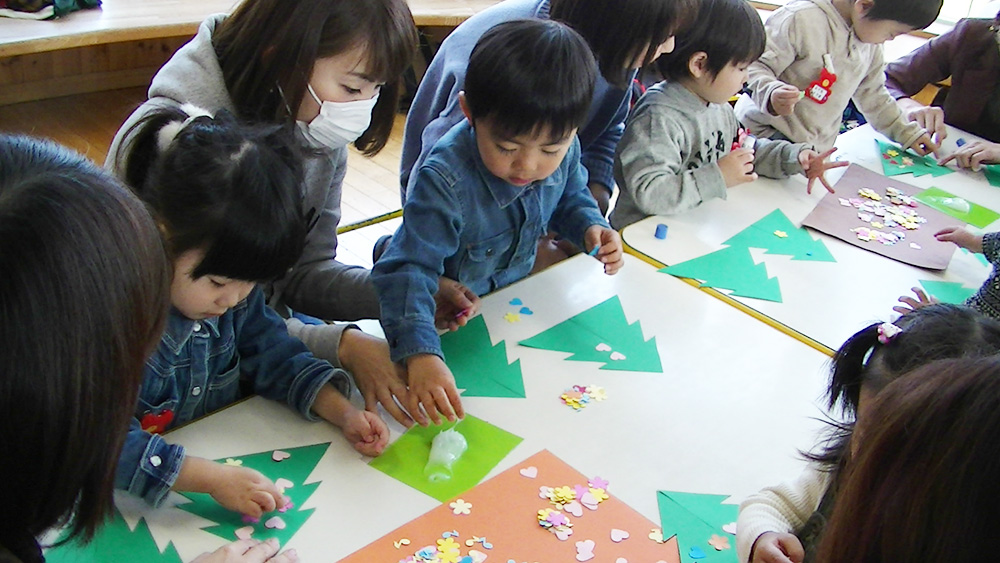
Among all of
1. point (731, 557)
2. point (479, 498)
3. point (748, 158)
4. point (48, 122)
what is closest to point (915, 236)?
point (748, 158)

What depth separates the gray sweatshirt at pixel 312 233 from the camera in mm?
1272

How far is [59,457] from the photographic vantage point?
24.5 inches

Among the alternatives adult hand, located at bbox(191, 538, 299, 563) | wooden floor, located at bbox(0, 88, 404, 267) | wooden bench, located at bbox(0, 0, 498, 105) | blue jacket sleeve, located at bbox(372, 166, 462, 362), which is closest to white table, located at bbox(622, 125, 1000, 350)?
blue jacket sleeve, located at bbox(372, 166, 462, 362)

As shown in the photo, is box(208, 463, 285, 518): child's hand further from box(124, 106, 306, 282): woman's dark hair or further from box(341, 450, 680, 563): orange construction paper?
box(124, 106, 306, 282): woman's dark hair

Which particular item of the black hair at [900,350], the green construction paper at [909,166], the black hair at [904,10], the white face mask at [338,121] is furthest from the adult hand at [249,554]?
the black hair at [904,10]

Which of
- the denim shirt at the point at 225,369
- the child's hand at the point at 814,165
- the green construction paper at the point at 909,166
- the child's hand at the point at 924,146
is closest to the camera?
the denim shirt at the point at 225,369

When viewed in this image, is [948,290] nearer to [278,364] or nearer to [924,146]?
[924,146]

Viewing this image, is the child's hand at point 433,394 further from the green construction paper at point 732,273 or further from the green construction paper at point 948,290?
the green construction paper at point 948,290

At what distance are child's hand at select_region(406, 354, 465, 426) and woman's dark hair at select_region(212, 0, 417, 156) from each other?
0.48 m

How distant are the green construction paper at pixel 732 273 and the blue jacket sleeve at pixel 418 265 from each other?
0.46 meters

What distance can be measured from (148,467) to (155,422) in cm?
16

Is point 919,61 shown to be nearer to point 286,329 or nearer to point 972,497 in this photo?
point 286,329

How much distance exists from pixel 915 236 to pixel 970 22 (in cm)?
125

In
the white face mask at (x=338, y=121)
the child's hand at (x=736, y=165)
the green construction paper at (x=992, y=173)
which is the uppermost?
the white face mask at (x=338, y=121)
